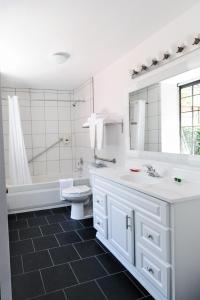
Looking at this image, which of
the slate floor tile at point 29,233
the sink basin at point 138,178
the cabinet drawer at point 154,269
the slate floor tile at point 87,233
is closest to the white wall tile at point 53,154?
the slate floor tile at point 29,233

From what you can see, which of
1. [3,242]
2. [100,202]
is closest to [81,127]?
[100,202]

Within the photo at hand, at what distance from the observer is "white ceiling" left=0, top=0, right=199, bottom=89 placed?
5.91 ft

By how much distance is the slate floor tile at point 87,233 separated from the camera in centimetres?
272

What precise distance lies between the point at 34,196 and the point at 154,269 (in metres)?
2.44

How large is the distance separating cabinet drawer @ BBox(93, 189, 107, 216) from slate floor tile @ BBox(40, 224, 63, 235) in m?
0.67

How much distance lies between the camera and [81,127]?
14.5ft

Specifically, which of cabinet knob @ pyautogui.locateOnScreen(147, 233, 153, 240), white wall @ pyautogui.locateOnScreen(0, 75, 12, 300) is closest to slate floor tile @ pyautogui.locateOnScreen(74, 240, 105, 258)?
cabinet knob @ pyautogui.locateOnScreen(147, 233, 153, 240)

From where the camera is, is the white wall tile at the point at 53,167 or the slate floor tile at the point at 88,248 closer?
the slate floor tile at the point at 88,248

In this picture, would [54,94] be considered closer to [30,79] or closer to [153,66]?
[30,79]

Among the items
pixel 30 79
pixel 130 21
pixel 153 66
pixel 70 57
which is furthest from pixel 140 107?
pixel 30 79

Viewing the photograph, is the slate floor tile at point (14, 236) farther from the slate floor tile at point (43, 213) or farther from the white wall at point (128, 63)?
the white wall at point (128, 63)

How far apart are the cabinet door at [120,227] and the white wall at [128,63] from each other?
0.97m

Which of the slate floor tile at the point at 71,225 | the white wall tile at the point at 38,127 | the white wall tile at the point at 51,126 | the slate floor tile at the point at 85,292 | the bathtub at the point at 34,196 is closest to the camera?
the slate floor tile at the point at 85,292

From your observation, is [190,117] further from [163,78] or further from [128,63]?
[128,63]
